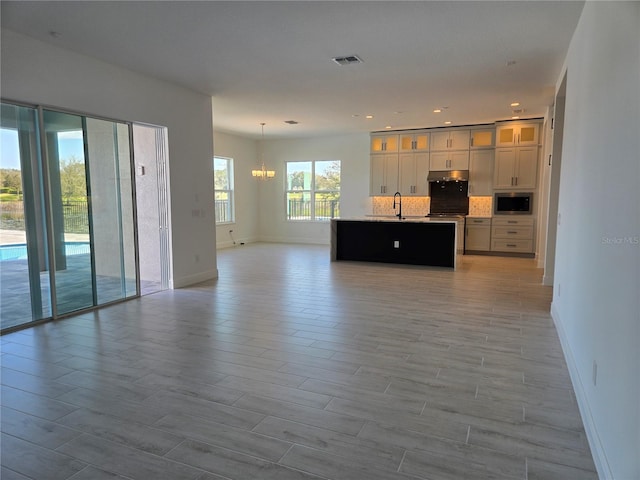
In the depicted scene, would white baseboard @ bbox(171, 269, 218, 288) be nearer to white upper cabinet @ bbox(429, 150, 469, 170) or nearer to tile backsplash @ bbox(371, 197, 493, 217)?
tile backsplash @ bbox(371, 197, 493, 217)

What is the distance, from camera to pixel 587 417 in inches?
88.0

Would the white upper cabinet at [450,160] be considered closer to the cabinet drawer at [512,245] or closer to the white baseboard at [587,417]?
the cabinet drawer at [512,245]

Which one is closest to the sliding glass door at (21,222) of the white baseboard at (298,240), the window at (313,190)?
the white baseboard at (298,240)

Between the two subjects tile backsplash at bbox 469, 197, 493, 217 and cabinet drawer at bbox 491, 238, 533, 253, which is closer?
cabinet drawer at bbox 491, 238, 533, 253

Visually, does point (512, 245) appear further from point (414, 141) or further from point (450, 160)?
point (414, 141)

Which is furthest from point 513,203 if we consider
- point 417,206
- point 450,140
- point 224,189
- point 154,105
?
point 154,105

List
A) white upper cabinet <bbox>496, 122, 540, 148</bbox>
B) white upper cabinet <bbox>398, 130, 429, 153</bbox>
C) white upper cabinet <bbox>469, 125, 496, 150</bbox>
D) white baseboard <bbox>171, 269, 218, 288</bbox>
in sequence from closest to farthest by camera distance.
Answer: white baseboard <bbox>171, 269, 218, 288</bbox> → white upper cabinet <bbox>496, 122, 540, 148</bbox> → white upper cabinet <bbox>469, 125, 496, 150</bbox> → white upper cabinet <bbox>398, 130, 429, 153</bbox>

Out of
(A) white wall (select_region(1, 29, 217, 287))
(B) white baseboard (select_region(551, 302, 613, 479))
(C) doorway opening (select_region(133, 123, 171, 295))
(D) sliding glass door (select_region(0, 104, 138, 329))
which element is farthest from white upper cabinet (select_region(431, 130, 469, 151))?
(D) sliding glass door (select_region(0, 104, 138, 329))

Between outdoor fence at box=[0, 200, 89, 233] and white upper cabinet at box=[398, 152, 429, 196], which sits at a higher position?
white upper cabinet at box=[398, 152, 429, 196]

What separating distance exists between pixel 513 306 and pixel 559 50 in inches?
112

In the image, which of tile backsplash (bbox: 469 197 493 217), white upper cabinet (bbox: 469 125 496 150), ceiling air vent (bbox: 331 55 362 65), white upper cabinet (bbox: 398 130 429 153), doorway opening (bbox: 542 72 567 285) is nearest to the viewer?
ceiling air vent (bbox: 331 55 362 65)

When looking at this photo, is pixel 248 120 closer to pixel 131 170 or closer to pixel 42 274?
pixel 131 170

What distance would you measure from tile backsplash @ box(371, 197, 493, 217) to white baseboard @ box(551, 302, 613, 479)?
6.18m

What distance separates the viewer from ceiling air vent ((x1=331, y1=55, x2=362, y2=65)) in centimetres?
447
